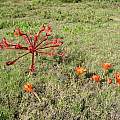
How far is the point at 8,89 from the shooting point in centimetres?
552

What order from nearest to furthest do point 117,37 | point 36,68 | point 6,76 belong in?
point 6,76 < point 36,68 < point 117,37

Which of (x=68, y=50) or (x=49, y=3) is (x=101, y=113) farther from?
(x=49, y=3)

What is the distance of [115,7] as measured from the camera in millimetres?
18969

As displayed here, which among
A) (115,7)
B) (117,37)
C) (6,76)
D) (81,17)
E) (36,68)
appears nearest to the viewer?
(6,76)

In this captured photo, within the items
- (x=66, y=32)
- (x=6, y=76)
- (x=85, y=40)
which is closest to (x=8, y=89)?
(x=6, y=76)

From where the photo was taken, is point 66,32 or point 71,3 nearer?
point 66,32

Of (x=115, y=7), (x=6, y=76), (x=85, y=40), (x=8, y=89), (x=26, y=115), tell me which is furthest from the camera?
(x=115, y=7)

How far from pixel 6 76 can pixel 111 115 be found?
2.08 metres

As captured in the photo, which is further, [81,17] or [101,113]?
[81,17]

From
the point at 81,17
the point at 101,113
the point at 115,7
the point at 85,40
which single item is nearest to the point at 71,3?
the point at 115,7

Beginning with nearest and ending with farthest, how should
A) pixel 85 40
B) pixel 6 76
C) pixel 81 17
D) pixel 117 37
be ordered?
1. pixel 6 76
2. pixel 85 40
3. pixel 117 37
4. pixel 81 17

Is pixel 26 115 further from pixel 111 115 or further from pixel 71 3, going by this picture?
pixel 71 3

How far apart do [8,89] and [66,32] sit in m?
5.70

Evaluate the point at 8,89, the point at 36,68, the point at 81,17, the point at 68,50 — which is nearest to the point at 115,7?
the point at 81,17
